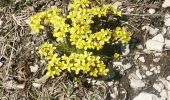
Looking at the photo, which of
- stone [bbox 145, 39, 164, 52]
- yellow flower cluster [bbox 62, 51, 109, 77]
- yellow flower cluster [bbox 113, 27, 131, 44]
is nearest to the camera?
yellow flower cluster [bbox 62, 51, 109, 77]

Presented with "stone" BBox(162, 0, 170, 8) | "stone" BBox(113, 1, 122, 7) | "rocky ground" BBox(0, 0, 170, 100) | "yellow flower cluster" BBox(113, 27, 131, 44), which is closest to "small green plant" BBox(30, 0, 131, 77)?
"yellow flower cluster" BBox(113, 27, 131, 44)

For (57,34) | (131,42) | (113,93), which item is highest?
(57,34)

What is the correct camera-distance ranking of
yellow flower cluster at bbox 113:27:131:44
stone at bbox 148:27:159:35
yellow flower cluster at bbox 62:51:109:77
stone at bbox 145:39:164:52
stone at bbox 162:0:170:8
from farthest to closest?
1. stone at bbox 162:0:170:8
2. stone at bbox 148:27:159:35
3. stone at bbox 145:39:164:52
4. yellow flower cluster at bbox 113:27:131:44
5. yellow flower cluster at bbox 62:51:109:77

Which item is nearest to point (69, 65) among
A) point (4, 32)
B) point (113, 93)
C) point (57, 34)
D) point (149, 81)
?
point (57, 34)

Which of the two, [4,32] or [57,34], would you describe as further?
[4,32]

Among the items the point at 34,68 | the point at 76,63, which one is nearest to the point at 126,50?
the point at 76,63

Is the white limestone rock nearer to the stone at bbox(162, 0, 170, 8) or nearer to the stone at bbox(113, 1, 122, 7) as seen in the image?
the stone at bbox(113, 1, 122, 7)

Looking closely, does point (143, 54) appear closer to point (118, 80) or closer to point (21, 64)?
point (118, 80)
